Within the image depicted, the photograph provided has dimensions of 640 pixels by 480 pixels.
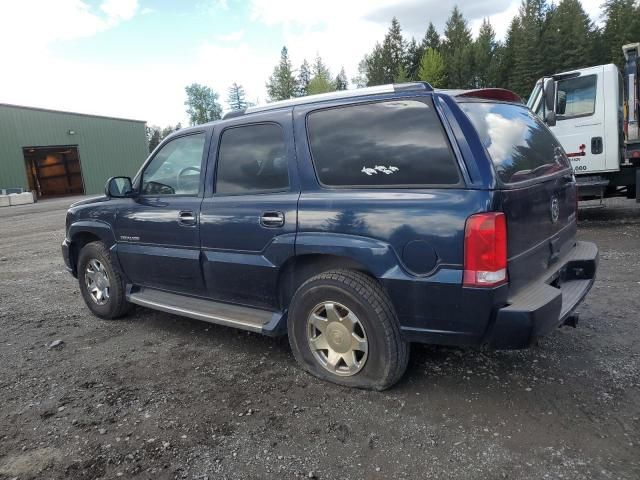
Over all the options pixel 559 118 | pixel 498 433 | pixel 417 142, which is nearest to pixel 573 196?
pixel 417 142

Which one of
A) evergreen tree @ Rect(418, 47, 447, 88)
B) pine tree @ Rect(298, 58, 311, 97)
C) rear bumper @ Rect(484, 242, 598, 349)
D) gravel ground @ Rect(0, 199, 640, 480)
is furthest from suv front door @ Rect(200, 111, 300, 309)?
pine tree @ Rect(298, 58, 311, 97)

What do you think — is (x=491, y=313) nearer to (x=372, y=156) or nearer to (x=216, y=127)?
(x=372, y=156)

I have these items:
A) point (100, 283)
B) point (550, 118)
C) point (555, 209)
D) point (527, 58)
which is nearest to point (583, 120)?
point (550, 118)

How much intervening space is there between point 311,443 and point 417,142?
5.90ft

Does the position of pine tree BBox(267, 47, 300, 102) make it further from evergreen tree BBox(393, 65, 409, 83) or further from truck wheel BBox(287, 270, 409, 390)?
truck wheel BBox(287, 270, 409, 390)

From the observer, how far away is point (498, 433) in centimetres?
251

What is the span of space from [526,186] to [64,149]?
39.0 m

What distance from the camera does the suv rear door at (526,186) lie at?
8.54 feet

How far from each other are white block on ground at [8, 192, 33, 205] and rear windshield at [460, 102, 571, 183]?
1228 inches

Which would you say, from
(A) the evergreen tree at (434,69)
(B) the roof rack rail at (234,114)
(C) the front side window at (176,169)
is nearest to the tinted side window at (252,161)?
(B) the roof rack rail at (234,114)

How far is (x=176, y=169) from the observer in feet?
13.2

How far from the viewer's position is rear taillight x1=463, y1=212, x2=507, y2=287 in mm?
2424

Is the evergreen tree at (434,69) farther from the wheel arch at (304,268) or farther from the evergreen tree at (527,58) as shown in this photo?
the wheel arch at (304,268)

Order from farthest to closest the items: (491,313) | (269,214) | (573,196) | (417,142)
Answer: (573,196) < (269,214) < (417,142) < (491,313)
